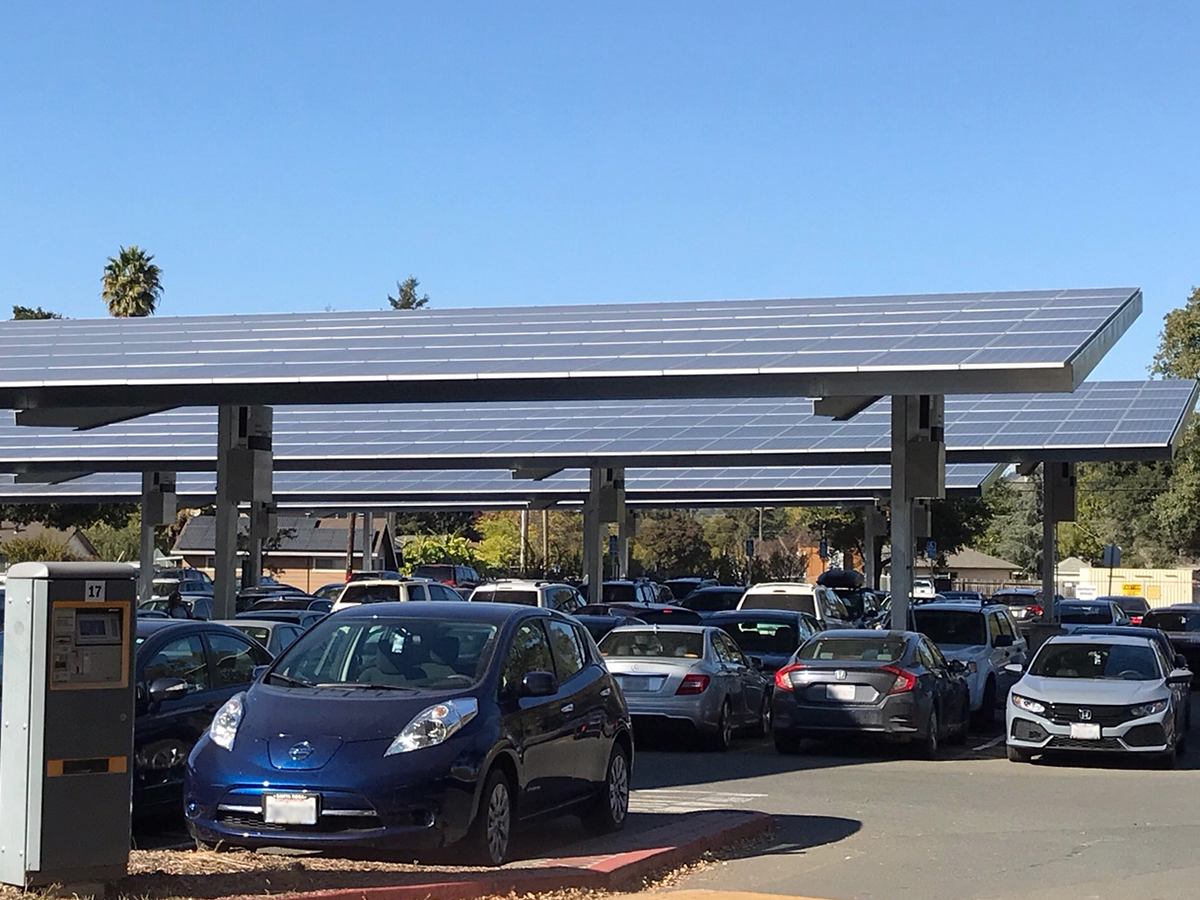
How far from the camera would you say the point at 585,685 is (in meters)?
12.2

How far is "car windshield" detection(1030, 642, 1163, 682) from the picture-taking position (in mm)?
19609

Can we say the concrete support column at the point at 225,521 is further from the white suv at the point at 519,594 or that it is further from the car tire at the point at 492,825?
the car tire at the point at 492,825

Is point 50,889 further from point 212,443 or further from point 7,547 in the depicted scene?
point 7,547

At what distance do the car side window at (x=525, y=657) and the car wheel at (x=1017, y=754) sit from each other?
8585 mm

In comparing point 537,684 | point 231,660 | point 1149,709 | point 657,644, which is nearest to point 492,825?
point 537,684

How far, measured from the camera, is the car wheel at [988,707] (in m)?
23.2

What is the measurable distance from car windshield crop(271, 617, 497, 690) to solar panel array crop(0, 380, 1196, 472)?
21.6 meters

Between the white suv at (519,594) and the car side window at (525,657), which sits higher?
the car side window at (525,657)

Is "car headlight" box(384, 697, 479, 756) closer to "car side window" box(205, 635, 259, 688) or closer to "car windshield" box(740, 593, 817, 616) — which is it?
"car side window" box(205, 635, 259, 688)

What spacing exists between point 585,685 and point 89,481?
136 feet

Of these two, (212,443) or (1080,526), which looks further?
(1080,526)

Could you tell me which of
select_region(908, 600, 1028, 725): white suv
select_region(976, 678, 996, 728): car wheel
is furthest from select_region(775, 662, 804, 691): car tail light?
select_region(976, 678, 996, 728): car wheel

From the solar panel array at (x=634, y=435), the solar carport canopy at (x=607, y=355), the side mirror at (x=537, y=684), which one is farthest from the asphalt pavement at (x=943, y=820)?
the solar panel array at (x=634, y=435)

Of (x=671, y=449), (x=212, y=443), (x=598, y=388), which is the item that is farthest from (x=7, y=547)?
(x=598, y=388)
